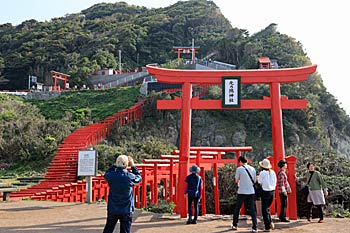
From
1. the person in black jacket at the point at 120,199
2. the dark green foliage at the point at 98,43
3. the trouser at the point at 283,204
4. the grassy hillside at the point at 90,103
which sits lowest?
the trouser at the point at 283,204

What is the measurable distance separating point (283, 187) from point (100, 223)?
155 inches

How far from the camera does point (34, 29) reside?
239ft

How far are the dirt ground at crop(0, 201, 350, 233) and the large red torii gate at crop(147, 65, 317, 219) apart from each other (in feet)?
3.62

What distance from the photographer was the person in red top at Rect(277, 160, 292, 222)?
8789mm

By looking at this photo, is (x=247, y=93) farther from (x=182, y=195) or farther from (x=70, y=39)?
(x=70, y=39)

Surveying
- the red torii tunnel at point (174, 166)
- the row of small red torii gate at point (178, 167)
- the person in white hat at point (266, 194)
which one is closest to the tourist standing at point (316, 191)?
the person in white hat at point (266, 194)

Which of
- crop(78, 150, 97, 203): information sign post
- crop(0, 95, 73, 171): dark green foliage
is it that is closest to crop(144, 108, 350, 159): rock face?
crop(0, 95, 73, 171): dark green foliage

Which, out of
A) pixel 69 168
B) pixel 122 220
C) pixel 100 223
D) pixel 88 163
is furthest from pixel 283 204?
pixel 69 168

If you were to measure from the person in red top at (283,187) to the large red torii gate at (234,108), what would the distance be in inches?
34.9

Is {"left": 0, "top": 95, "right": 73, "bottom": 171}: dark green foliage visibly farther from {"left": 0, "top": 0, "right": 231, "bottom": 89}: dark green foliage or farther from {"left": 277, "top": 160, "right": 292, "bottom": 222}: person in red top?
{"left": 0, "top": 0, "right": 231, "bottom": 89}: dark green foliage

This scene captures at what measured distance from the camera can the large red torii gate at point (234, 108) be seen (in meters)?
9.81

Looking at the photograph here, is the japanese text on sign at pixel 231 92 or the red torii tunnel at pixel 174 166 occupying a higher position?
the japanese text on sign at pixel 231 92

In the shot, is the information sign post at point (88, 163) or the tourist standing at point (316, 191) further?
the information sign post at point (88, 163)

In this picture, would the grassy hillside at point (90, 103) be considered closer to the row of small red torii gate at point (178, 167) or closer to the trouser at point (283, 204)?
the row of small red torii gate at point (178, 167)
